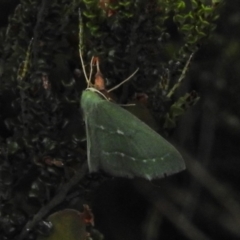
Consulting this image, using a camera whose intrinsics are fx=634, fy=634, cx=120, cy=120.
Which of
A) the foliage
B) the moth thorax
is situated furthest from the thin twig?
the moth thorax

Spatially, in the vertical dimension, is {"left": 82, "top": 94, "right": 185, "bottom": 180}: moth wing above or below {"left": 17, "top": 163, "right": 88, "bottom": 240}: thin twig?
above

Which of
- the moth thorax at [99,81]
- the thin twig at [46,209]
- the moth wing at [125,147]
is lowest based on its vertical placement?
the thin twig at [46,209]

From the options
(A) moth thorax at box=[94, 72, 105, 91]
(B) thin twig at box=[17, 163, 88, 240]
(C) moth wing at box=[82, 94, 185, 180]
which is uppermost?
(A) moth thorax at box=[94, 72, 105, 91]

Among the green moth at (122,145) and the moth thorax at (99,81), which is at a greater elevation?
the moth thorax at (99,81)

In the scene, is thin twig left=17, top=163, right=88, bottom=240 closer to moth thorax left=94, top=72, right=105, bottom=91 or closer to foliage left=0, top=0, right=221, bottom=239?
foliage left=0, top=0, right=221, bottom=239

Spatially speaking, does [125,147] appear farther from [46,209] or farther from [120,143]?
[46,209]

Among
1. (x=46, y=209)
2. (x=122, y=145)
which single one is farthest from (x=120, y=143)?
(x=46, y=209)

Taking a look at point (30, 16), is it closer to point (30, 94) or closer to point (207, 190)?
point (30, 94)

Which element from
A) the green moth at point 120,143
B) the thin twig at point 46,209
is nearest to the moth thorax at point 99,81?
the green moth at point 120,143

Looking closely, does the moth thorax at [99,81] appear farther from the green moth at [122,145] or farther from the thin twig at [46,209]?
the thin twig at [46,209]
